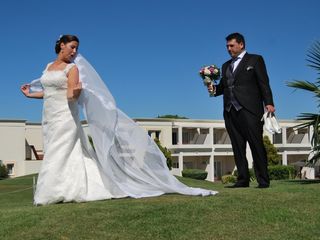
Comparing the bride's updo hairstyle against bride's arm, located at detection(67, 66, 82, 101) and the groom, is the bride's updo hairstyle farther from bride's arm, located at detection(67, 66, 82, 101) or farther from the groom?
the groom

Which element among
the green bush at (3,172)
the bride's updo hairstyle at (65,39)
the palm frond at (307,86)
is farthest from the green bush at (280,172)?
the green bush at (3,172)

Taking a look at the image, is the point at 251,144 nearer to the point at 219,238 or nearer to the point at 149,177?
the point at 149,177

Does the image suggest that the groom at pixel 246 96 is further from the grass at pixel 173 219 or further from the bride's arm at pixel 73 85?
the bride's arm at pixel 73 85

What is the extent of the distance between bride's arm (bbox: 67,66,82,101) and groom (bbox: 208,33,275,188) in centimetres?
235

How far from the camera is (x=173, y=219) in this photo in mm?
5492

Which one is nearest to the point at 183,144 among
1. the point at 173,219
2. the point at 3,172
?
the point at 3,172

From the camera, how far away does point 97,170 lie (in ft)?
23.5

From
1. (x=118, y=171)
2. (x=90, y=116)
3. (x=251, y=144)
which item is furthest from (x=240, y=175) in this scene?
(x=90, y=116)

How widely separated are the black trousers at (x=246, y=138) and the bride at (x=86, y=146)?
3.94 ft

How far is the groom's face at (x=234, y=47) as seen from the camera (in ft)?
25.3

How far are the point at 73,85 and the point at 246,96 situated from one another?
258 cm

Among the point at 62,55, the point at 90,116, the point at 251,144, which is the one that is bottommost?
the point at 251,144

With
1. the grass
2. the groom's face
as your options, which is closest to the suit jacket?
the groom's face

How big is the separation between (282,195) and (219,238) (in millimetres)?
2039
